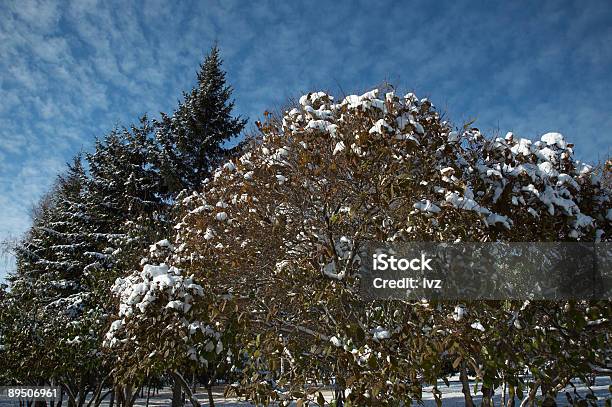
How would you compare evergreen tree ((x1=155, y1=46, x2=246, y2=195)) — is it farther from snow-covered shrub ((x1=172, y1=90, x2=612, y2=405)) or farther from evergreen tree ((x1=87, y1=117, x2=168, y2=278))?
snow-covered shrub ((x1=172, y1=90, x2=612, y2=405))

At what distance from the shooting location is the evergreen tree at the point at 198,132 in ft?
62.8

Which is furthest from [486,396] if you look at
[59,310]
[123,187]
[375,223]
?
[123,187]

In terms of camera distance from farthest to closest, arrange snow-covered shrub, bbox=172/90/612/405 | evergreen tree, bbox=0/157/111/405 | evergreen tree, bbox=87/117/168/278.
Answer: evergreen tree, bbox=87/117/168/278
evergreen tree, bbox=0/157/111/405
snow-covered shrub, bbox=172/90/612/405

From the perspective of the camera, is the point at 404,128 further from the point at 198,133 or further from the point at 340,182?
the point at 198,133

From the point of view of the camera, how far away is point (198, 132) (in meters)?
20.0

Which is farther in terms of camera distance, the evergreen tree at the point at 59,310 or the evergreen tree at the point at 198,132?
the evergreen tree at the point at 198,132

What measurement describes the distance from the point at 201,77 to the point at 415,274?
1822cm

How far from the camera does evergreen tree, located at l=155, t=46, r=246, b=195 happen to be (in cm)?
→ 1916

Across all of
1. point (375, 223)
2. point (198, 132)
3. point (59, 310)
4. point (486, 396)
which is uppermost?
point (198, 132)

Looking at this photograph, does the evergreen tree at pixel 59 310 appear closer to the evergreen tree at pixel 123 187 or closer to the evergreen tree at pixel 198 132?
the evergreen tree at pixel 123 187

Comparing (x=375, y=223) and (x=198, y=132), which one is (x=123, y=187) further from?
(x=375, y=223)

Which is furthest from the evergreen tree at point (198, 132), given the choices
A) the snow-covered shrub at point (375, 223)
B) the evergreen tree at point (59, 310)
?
the snow-covered shrub at point (375, 223)

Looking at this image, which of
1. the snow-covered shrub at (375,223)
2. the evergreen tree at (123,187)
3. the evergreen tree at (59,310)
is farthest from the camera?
the evergreen tree at (123,187)

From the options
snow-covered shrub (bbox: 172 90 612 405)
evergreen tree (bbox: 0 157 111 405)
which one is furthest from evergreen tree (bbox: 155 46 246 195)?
snow-covered shrub (bbox: 172 90 612 405)
